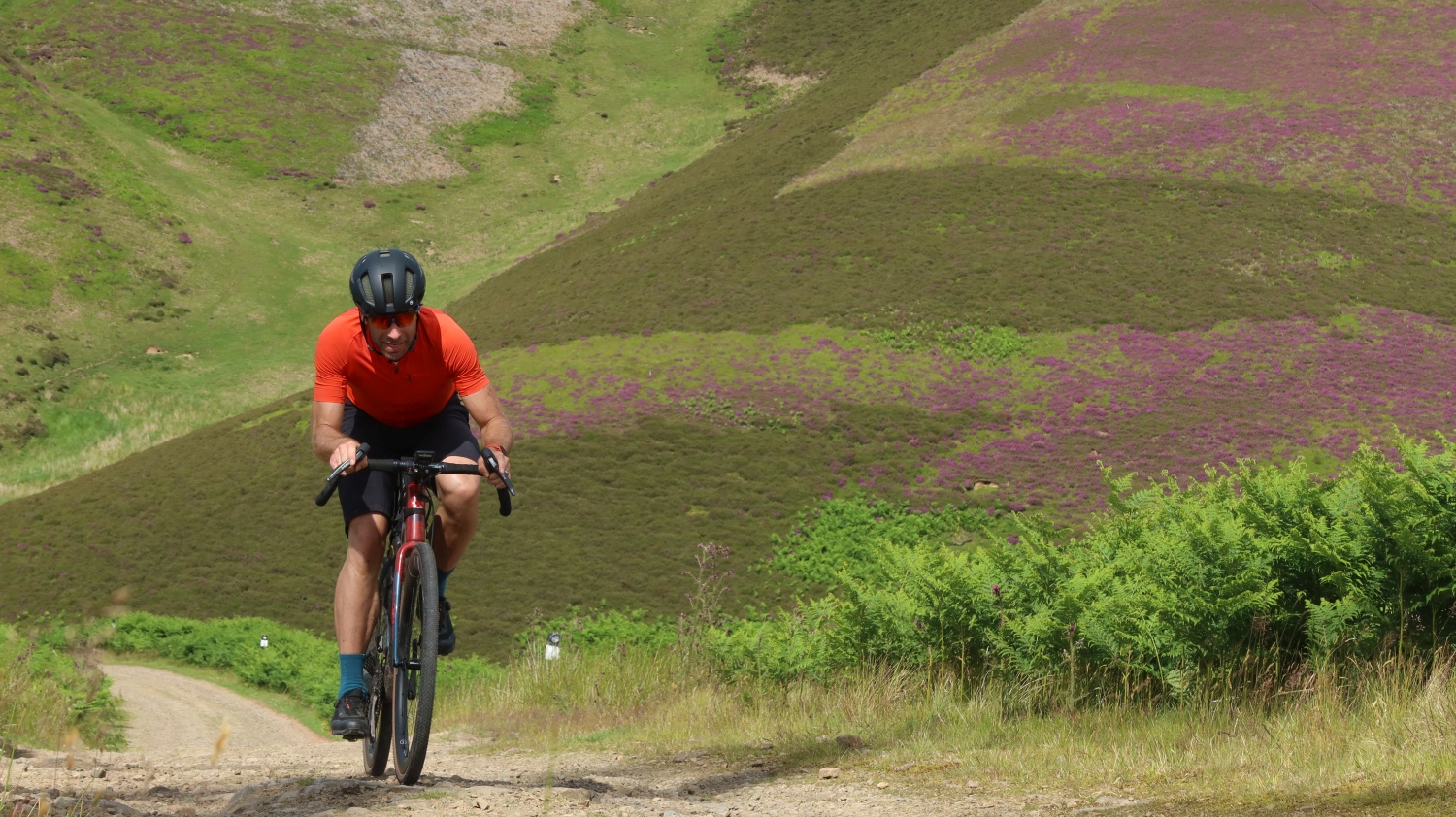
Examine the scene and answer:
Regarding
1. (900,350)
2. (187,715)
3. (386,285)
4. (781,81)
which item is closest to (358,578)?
(386,285)

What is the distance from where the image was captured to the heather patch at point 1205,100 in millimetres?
43719

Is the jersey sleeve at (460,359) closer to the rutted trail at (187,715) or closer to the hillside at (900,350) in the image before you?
the rutted trail at (187,715)

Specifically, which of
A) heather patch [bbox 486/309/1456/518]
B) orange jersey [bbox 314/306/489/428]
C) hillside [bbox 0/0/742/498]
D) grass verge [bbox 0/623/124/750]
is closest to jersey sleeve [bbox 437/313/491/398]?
orange jersey [bbox 314/306/489/428]

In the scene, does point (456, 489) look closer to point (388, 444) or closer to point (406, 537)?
point (406, 537)

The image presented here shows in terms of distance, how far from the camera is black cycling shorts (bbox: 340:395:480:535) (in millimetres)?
6223

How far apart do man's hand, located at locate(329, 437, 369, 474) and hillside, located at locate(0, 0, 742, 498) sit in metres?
35.2

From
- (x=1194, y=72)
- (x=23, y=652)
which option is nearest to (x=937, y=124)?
(x=1194, y=72)

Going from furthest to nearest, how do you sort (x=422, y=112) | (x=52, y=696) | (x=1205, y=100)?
(x=422, y=112) < (x=1205, y=100) < (x=52, y=696)

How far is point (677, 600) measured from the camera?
2369 centimetres

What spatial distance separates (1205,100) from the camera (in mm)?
48500

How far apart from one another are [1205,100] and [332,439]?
48.8 m

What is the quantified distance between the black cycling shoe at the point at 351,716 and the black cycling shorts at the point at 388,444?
2.75ft

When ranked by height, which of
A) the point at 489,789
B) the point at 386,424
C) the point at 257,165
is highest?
the point at 257,165

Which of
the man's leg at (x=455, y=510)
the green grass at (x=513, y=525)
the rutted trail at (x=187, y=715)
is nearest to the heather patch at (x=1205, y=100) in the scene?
the green grass at (x=513, y=525)
